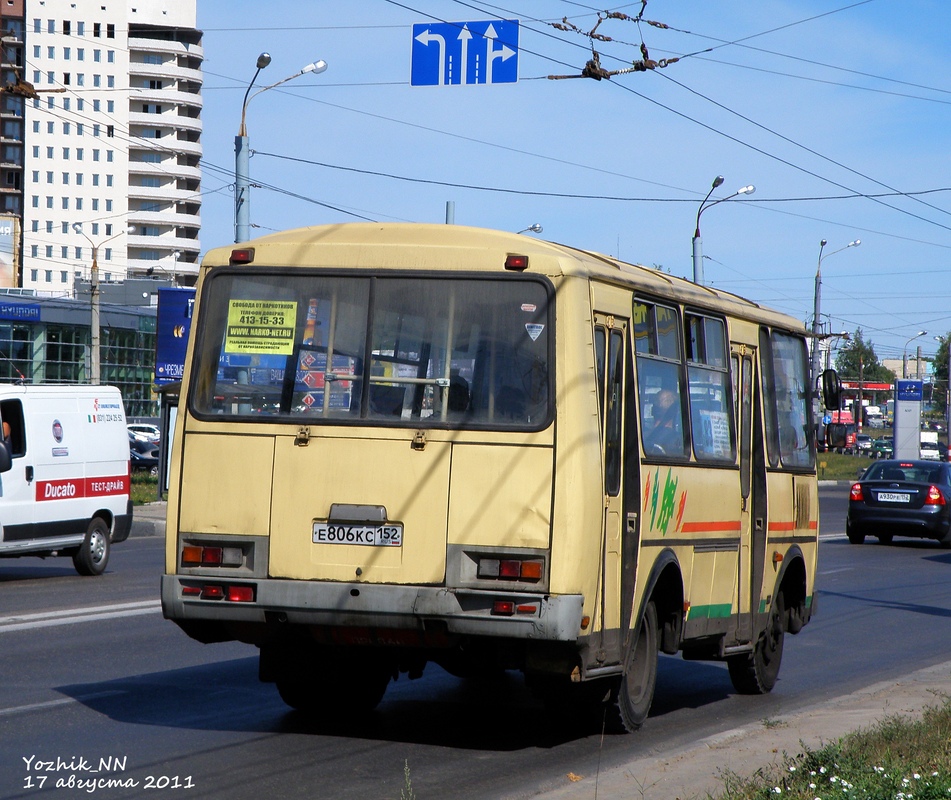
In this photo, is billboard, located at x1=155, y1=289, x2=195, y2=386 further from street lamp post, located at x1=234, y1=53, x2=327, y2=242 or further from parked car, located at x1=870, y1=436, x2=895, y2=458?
parked car, located at x1=870, y1=436, x2=895, y2=458

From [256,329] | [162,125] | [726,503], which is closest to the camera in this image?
[256,329]

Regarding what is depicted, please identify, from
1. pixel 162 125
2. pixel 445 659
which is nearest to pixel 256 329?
pixel 445 659

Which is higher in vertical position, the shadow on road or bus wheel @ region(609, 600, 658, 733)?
bus wheel @ region(609, 600, 658, 733)

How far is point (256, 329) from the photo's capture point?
25.3 ft

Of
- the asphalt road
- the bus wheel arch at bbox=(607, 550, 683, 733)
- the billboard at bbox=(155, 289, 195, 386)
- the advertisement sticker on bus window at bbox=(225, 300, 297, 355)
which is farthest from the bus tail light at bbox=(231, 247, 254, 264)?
the billboard at bbox=(155, 289, 195, 386)

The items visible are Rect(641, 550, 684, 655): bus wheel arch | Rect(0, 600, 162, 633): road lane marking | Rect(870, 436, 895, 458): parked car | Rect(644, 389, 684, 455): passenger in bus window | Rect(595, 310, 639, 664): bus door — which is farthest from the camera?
Rect(870, 436, 895, 458): parked car

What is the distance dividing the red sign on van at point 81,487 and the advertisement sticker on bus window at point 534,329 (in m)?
11.5

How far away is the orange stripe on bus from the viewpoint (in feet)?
28.9

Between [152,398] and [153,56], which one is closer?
[152,398]

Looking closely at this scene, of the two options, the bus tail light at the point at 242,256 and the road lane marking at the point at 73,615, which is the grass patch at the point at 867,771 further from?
the road lane marking at the point at 73,615

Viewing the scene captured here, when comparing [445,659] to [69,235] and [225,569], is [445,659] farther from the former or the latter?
A: [69,235]

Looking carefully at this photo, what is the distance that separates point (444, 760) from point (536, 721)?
1.49 metres

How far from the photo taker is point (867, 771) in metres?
6.20

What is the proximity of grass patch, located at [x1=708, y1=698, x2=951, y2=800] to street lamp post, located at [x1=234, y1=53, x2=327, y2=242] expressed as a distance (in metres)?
19.2
